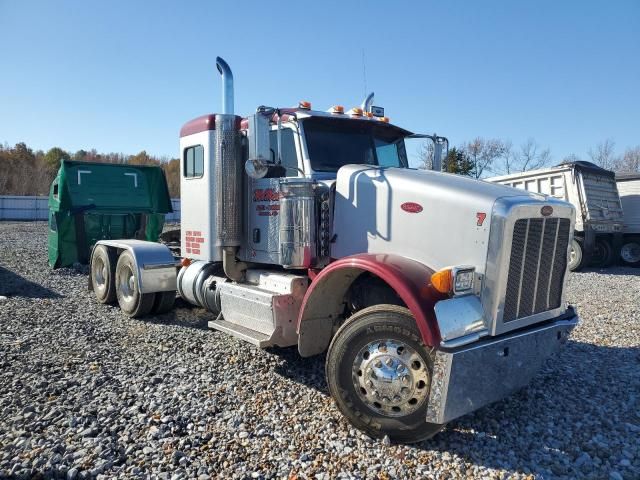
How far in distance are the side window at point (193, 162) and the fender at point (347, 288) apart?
8.62 feet

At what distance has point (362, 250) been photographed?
4402 mm

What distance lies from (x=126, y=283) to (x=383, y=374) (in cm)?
543

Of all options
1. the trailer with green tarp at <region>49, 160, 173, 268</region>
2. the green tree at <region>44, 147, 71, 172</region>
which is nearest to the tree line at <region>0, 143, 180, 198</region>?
the green tree at <region>44, 147, 71, 172</region>

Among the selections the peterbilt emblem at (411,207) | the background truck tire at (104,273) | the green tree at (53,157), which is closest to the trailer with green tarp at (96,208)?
the background truck tire at (104,273)

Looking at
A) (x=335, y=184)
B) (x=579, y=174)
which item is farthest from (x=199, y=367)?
(x=579, y=174)

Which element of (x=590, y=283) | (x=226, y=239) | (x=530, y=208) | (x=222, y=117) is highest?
(x=222, y=117)

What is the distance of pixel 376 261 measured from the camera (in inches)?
148

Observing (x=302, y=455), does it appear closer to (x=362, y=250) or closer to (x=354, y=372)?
(x=354, y=372)

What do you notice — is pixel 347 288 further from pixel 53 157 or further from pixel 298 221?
pixel 53 157

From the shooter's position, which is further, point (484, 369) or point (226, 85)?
point (226, 85)

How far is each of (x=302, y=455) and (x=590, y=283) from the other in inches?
442

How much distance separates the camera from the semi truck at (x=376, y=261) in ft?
11.4

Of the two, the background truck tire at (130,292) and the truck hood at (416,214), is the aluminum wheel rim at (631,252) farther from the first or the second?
the background truck tire at (130,292)

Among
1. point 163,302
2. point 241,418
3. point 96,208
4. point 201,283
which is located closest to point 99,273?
point 163,302
